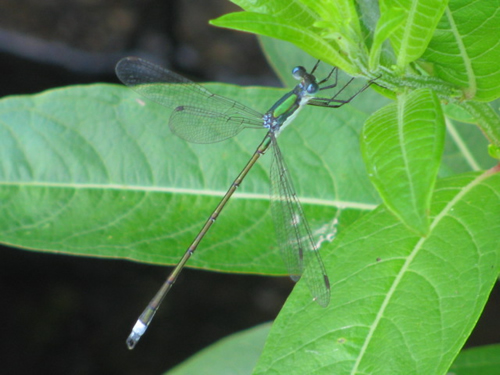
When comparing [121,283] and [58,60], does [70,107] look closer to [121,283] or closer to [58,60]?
[121,283]

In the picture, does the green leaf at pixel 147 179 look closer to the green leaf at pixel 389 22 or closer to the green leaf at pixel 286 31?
the green leaf at pixel 286 31

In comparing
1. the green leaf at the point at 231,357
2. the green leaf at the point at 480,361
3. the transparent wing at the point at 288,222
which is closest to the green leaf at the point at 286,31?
the transparent wing at the point at 288,222

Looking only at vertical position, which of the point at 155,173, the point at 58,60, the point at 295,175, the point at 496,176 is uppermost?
the point at 496,176

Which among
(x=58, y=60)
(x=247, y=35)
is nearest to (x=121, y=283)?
(x=58, y=60)

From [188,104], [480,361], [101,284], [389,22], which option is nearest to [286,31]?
[389,22]

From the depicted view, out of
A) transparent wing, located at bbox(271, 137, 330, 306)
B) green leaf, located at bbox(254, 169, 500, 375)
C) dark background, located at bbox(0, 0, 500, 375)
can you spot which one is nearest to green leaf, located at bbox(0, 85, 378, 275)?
transparent wing, located at bbox(271, 137, 330, 306)

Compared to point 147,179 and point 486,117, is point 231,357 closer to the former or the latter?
point 147,179
